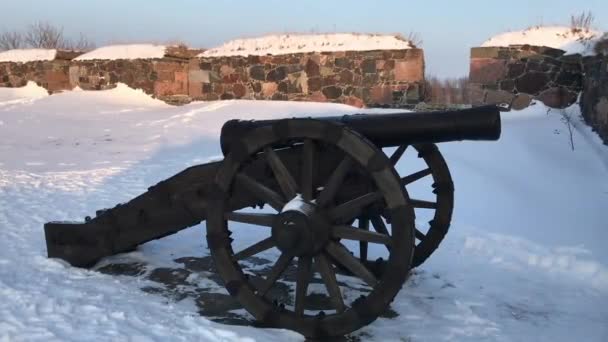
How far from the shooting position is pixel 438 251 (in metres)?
4.51

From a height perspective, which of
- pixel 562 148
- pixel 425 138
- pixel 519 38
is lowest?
pixel 562 148

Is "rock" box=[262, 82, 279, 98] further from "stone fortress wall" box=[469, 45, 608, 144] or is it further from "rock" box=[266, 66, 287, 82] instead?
"stone fortress wall" box=[469, 45, 608, 144]

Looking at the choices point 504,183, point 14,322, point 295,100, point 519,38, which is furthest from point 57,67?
point 14,322

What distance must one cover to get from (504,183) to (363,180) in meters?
3.86

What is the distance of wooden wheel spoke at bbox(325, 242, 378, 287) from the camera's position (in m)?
2.79

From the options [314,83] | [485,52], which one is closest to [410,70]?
[485,52]

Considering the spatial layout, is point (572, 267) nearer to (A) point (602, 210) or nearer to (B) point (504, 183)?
(A) point (602, 210)

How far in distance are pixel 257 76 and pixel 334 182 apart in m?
9.51

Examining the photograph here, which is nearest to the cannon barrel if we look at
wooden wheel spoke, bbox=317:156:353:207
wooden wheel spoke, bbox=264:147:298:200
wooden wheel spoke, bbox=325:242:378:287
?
wooden wheel spoke, bbox=264:147:298:200

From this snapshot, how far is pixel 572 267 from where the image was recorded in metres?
4.13

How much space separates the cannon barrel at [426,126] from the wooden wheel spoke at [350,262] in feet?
2.08

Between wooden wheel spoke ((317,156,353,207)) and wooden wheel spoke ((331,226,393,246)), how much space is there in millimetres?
152

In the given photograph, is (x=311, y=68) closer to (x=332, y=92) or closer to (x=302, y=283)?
(x=332, y=92)

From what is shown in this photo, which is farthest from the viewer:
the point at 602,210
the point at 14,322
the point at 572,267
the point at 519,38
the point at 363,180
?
the point at 519,38
